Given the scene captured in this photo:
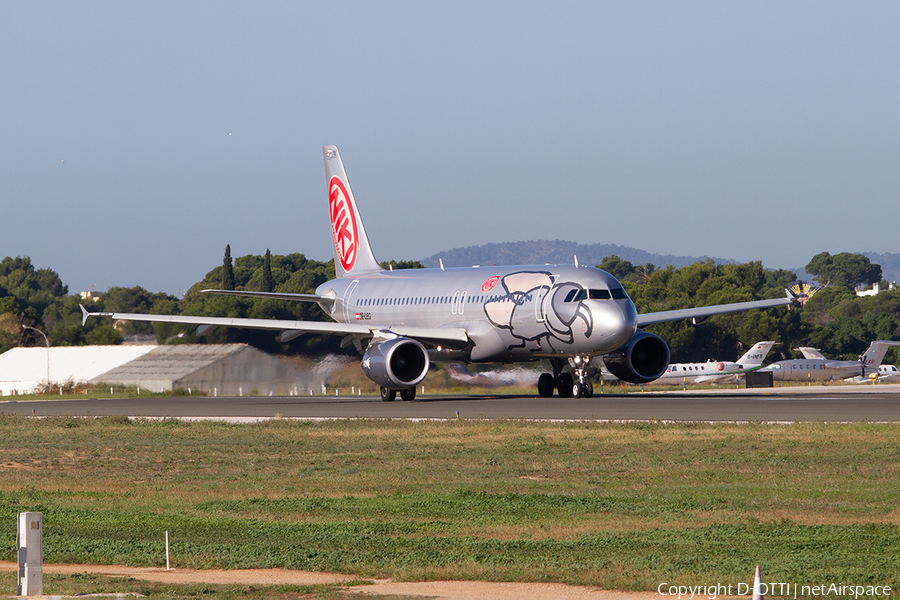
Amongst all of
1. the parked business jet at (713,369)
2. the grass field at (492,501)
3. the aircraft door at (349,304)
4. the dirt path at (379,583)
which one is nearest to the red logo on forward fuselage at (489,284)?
the aircraft door at (349,304)

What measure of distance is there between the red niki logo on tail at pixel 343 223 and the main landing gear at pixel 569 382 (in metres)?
14.3

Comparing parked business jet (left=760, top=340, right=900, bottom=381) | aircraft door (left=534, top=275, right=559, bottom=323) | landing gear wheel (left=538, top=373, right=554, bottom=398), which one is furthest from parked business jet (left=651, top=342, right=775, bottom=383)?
aircraft door (left=534, top=275, right=559, bottom=323)

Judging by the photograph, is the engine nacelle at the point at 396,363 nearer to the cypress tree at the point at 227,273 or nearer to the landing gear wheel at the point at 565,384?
the landing gear wheel at the point at 565,384

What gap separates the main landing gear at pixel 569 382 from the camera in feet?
136

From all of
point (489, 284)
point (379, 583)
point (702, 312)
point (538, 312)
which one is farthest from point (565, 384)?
point (379, 583)

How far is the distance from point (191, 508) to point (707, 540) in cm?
757

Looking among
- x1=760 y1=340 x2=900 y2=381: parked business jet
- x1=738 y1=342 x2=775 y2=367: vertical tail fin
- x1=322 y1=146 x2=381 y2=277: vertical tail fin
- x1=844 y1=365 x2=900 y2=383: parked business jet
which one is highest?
x1=322 y1=146 x2=381 y2=277: vertical tail fin

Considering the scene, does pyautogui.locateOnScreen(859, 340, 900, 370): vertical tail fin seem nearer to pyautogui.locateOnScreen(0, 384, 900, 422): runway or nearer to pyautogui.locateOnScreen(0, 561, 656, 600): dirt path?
pyautogui.locateOnScreen(0, 384, 900, 422): runway

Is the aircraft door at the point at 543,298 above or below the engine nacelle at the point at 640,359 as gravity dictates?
above

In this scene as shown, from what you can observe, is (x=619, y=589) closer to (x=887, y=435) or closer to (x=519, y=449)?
(x=519, y=449)

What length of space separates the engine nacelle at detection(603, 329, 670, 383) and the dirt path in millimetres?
31551

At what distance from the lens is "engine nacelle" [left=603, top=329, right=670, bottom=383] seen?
1671 inches

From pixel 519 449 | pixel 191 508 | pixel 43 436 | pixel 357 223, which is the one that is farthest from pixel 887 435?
pixel 357 223

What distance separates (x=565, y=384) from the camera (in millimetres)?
43250
